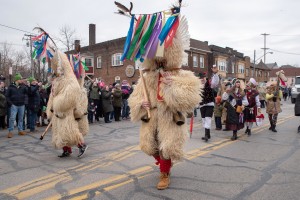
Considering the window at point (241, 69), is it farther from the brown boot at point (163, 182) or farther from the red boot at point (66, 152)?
the brown boot at point (163, 182)

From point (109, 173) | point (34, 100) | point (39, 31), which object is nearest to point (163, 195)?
point (109, 173)

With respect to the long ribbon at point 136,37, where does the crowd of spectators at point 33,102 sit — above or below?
below

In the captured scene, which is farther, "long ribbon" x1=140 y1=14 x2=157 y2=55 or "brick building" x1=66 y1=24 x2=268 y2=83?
"brick building" x1=66 y1=24 x2=268 y2=83

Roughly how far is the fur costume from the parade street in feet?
2.08

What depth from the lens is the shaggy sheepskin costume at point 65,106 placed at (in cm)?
585

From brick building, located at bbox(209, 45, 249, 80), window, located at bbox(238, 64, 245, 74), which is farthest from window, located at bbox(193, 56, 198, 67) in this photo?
window, located at bbox(238, 64, 245, 74)

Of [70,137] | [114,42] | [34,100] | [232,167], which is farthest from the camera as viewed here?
[114,42]

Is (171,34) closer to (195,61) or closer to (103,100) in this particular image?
(103,100)

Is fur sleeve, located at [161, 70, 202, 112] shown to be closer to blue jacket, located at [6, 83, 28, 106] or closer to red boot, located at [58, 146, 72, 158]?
red boot, located at [58, 146, 72, 158]

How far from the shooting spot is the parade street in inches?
163

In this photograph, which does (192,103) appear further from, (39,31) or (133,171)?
(39,31)

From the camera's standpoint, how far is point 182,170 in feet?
17.0

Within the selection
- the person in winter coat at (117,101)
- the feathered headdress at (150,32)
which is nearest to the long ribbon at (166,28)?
the feathered headdress at (150,32)

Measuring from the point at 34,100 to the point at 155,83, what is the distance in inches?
284
